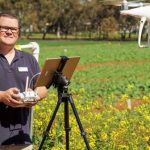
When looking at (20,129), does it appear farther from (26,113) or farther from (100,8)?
(100,8)

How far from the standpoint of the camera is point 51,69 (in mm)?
4742

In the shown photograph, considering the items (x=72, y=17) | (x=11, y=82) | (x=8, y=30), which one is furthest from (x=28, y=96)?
(x=72, y=17)

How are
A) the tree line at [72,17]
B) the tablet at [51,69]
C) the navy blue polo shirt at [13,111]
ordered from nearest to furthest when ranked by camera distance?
the tablet at [51,69], the navy blue polo shirt at [13,111], the tree line at [72,17]

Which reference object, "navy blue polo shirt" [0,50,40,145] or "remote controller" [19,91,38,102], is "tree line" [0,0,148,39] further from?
"remote controller" [19,91,38,102]

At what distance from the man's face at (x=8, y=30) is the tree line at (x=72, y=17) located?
8006cm

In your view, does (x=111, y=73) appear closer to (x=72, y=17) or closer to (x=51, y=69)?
(x=51, y=69)

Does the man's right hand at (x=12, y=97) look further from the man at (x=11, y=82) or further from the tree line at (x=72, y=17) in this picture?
the tree line at (x=72, y=17)

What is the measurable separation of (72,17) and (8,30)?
87538 millimetres

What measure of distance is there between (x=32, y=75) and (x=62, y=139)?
2981 millimetres

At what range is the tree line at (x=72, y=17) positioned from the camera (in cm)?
8706

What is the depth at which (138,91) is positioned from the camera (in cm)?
1573

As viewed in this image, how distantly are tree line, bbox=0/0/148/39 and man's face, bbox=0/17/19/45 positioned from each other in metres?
80.1

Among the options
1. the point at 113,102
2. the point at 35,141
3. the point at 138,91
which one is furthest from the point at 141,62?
the point at 35,141

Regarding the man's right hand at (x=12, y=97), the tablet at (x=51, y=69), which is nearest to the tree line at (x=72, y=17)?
the tablet at (x=51, y=69)
